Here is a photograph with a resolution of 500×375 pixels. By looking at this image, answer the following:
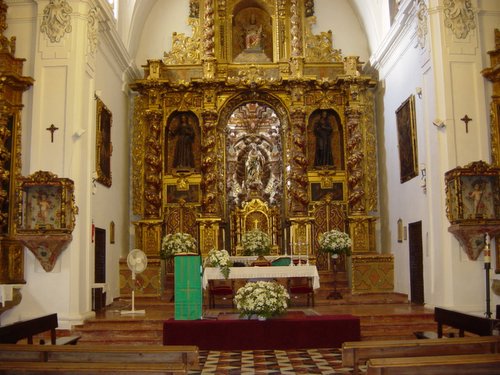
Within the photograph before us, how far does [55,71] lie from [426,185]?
8216 millimetres

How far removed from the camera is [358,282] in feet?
53.6

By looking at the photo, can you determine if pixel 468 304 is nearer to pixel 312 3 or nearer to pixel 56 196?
pixel 56 196

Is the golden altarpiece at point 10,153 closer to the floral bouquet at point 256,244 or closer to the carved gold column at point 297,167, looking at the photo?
the floral bouquet at point 256,244

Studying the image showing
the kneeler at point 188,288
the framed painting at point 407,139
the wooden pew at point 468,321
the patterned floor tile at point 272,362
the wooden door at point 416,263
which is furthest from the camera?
the framed painting at point 407,139

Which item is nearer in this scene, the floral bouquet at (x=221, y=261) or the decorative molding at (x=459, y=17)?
the decorative molding at (x=459, y=17)

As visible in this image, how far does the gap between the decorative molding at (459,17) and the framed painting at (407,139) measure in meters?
2.33

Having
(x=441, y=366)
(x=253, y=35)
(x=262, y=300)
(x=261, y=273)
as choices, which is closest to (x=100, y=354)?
(x=441, y=366)

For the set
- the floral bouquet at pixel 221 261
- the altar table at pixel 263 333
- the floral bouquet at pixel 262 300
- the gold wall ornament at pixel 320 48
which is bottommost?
the altar table at pixel 263 333

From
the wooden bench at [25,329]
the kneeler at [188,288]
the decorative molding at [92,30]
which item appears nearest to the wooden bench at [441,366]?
the wooden bench at [25,329]

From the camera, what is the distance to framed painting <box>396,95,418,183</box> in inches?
576

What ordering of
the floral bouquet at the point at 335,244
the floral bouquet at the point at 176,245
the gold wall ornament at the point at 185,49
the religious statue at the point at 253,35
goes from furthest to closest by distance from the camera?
the religious statue at the point at 253,35 < the gold wall ornament at the point at 185,49 < the floral bouquet at the point at 335,244 < the floral bouquet at the point at 176,245

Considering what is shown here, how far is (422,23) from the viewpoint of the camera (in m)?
13.2

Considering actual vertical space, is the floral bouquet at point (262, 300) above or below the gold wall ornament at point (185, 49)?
below

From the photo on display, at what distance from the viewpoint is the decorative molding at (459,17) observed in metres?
12.6
